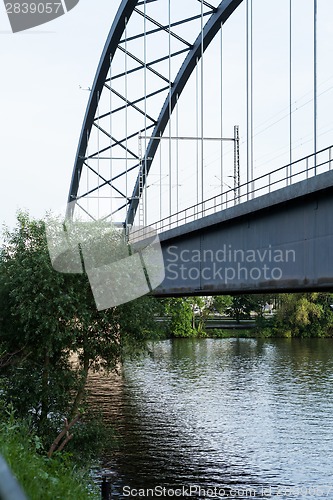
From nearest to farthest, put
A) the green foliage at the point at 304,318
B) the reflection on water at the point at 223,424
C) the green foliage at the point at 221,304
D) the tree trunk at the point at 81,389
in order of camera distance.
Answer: the tree trunk at the point at 81,389
the reflection on water at the point at 223,424
the green foliage at the point at 304,318
the green foliage at the point at 221,304

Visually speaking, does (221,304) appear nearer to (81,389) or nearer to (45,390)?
(81,389)

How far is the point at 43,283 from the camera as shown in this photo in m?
20.8

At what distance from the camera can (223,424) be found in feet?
91.4

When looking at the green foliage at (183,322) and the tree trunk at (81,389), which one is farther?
the green foliage at (183,322)

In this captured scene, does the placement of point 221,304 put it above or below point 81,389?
above

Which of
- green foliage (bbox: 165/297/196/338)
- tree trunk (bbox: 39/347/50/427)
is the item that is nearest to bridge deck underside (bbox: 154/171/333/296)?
tree trunk (bbox: 39/347/50/427)

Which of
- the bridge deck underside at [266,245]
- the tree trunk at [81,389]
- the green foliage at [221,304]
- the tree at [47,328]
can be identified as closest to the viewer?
the bridge deck underside at [266,245]

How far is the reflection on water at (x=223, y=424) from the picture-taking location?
20.6 m

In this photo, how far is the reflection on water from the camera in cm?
2064

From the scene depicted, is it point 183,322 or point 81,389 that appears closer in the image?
point 81,389

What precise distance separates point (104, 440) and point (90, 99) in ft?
117

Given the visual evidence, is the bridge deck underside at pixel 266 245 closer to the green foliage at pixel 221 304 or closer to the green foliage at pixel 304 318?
the green foliage at pixel 304 318

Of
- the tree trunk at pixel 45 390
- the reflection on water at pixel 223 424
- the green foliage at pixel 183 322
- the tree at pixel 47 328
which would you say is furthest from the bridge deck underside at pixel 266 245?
the green foliage at pixel 183 322

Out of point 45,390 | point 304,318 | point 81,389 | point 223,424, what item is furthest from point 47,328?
point 304,318
